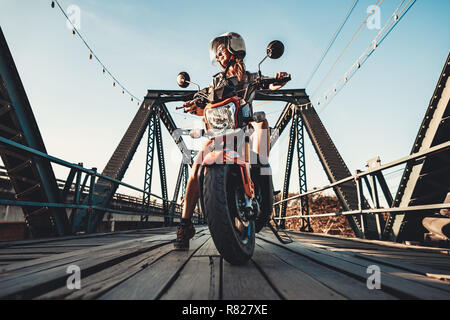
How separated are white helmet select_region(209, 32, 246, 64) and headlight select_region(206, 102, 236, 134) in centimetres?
56

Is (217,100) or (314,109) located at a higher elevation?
(314,109)

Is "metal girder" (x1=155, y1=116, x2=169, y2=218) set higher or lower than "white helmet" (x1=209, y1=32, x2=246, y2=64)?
higher

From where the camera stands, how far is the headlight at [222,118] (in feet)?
4.94

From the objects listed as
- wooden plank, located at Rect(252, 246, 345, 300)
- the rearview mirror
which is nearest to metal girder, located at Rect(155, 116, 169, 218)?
the rearview mirror

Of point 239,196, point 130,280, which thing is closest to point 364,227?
point 239,196

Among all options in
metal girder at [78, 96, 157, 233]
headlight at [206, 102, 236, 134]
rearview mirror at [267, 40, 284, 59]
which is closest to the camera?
headlight at [206, 102, 236, 134]

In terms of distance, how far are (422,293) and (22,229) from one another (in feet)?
27.3

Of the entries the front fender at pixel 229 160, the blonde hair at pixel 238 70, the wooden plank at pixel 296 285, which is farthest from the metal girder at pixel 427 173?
the wooden plank at pixel 296 285

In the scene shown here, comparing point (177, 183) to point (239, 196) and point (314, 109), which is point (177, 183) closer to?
point (314, 109)

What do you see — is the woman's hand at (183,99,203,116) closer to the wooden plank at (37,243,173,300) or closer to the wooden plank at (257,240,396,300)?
the wooden plank at (37,243,173,300)

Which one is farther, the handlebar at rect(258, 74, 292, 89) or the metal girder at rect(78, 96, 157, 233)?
the metal girder at rect(78, 96, 157, 233)

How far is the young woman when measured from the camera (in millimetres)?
1578

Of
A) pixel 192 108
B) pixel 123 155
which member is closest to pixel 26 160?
pixel 192 108
